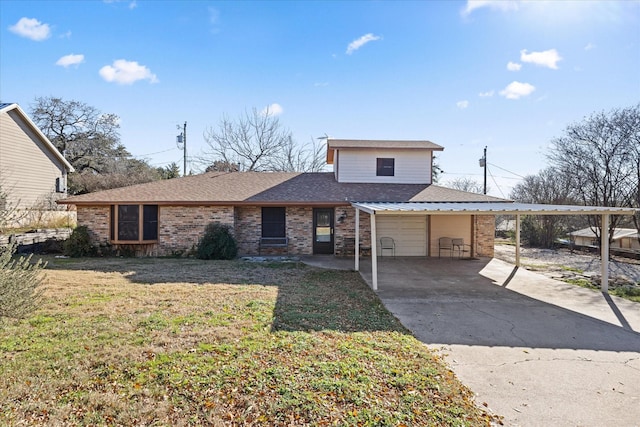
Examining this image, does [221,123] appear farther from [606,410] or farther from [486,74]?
[606,410]

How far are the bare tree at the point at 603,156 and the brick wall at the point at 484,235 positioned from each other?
6228 mm

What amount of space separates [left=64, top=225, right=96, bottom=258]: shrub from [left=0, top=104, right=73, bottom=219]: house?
730 centimetres

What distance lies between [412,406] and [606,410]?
1784 mm

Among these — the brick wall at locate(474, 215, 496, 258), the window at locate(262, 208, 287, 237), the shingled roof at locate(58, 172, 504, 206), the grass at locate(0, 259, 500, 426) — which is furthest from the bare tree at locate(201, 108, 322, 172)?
the grass at locate(0, 259, 500, 426)

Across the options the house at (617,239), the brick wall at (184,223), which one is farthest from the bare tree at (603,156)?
the brick wall at (184,223)

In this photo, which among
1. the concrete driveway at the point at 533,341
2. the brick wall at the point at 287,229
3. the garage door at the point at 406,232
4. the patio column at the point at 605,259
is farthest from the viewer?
the garage door at the point at 406,232

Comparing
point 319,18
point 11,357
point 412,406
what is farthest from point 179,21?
point 412,406

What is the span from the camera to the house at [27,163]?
52.7 feet

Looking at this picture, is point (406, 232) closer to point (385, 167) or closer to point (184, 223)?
point (385, 167)

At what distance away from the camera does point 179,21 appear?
10.1 m

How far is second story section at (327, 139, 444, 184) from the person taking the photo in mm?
13945

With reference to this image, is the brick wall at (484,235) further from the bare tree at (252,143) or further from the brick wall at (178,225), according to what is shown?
the bare tree at (252,143)

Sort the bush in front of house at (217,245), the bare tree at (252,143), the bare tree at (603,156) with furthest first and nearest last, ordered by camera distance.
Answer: the bare tree at (252,143) → the bare tree at (603,156) → the bush in front of house at (217,245)

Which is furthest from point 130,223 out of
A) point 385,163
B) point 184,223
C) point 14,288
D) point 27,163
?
point 27,163
